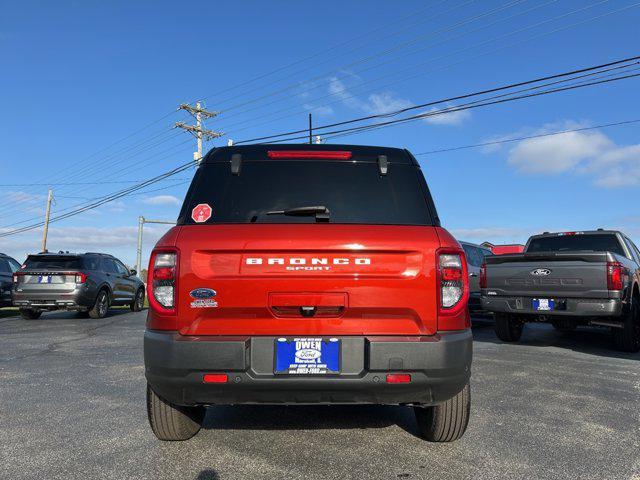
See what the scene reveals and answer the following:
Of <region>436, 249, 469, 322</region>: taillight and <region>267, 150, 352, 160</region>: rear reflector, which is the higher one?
<region>267, 150, 352, 160</region>: rear reflector

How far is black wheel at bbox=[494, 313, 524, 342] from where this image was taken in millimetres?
8406

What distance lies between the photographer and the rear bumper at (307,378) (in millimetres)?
2762

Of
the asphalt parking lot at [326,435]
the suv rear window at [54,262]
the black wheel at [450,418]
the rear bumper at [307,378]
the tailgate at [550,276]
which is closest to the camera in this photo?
the rear bumper at [307,378]

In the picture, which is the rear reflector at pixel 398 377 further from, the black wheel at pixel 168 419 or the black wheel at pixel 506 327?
the black wheel at pixel 506 327

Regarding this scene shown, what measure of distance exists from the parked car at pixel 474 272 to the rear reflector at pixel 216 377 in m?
7.70

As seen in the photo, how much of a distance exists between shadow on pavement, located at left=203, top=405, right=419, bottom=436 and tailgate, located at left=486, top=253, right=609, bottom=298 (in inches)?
161

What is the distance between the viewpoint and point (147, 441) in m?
3.49

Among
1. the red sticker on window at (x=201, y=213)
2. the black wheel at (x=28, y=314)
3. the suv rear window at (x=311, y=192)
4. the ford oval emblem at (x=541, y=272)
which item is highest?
the suv rear window at (x=311, y=192)

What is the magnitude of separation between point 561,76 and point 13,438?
15.8 m

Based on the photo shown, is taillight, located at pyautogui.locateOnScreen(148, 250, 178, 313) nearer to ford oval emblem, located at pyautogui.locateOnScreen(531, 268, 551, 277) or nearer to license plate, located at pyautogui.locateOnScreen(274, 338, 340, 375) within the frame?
license plate, located at pyautogui.locateOnScreen(274, 338, 340, 375)

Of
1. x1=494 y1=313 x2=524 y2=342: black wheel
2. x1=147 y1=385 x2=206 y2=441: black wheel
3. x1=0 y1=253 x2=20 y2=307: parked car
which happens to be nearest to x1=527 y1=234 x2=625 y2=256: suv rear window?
x1=494 y1=313 x2=524 y2=342: black wheel

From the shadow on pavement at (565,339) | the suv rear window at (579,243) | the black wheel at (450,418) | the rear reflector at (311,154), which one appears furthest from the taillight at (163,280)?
the suv rear window at (579,243)

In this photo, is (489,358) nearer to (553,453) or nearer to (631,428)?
(631,428)

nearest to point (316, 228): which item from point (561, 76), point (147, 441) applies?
point (147, 441)
